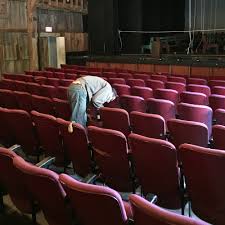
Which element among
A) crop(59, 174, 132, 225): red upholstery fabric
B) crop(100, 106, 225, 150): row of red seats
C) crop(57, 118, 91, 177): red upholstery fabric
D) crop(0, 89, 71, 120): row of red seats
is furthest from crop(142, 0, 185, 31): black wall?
crop(59, 174, 132, 225): red upholstery fabric

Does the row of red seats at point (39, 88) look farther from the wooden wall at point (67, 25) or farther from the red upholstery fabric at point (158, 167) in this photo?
the wooden wall at point (67, 25)

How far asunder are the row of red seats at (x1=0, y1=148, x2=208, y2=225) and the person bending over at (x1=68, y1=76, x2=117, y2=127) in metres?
1.73

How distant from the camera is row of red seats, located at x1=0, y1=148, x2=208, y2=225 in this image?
5.07 ft

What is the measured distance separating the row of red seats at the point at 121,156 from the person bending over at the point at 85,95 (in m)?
0.67

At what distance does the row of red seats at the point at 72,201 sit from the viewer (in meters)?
1.54

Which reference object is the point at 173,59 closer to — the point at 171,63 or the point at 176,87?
the point at 171,63

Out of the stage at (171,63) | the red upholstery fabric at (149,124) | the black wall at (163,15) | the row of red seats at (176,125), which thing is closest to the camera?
the row of red seats at (176,125)

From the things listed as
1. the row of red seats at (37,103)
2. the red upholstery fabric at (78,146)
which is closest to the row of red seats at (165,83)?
the row of red seats at (37,103)

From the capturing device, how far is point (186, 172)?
2.44m

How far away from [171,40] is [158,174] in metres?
11.8

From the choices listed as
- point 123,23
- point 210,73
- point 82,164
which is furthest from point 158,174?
point 123,23

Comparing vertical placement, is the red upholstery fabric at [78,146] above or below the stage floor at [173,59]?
below

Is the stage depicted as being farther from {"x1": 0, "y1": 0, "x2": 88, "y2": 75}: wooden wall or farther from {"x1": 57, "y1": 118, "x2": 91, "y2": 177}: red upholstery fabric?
{"x1": 57, "y1": 118, "x2": 91, "y2": 177}: red upholstery fabric

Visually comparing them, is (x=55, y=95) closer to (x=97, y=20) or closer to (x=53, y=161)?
(x=53, y=161)
